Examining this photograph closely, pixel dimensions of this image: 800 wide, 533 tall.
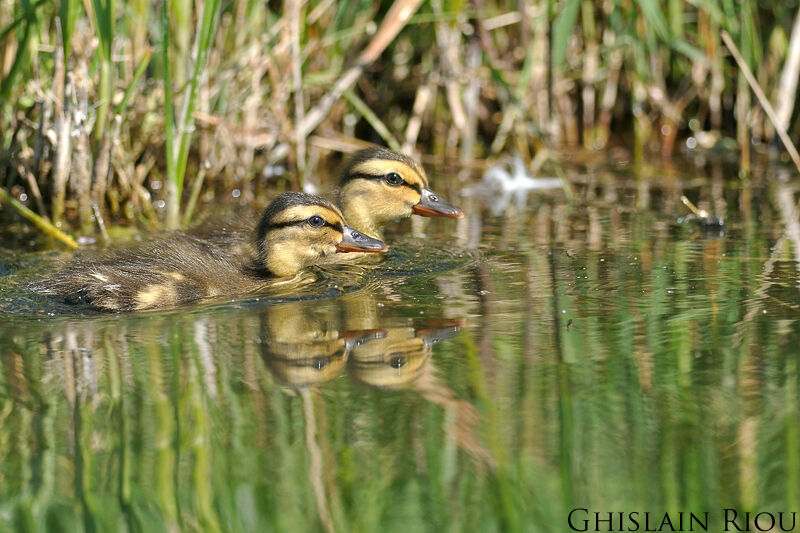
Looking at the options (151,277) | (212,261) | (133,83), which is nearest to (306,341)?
(151,277)

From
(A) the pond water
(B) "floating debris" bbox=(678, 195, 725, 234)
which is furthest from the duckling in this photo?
(B) "floating debris" bbox=(678, 195, 725, 234)

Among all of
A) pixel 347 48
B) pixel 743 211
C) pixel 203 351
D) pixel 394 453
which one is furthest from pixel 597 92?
pixel 394 453

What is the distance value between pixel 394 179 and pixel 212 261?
117 centimetres

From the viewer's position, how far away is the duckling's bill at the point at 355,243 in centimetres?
476

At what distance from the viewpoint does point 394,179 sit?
18.1 feet

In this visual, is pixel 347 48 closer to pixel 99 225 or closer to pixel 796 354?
pixel 99 225

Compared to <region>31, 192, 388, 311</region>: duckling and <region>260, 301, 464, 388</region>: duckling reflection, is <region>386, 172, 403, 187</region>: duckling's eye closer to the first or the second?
<region>31, 192, 388, 311</region>: duckling

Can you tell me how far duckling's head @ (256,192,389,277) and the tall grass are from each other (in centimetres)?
72

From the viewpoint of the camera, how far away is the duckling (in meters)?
4.18

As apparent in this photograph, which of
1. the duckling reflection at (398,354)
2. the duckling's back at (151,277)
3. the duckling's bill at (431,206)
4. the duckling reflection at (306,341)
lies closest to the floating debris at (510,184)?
the duckling's bill at (431,206)

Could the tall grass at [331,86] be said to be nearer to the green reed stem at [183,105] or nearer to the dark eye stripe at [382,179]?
the green reed stem at [183,105]

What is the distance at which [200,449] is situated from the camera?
2732 millimetres

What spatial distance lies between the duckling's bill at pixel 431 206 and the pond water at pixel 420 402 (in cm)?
80

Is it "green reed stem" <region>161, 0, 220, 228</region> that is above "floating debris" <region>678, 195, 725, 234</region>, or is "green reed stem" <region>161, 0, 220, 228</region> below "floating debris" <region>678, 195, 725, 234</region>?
above
